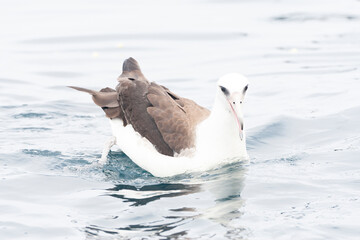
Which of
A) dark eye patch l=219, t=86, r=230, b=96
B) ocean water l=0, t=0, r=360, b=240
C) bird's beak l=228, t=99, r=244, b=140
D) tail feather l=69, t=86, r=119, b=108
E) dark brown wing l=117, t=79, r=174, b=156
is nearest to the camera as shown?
ocean water l=0, t=0, r=360, b=240

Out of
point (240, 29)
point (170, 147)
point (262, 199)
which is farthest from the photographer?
point (240, 29)

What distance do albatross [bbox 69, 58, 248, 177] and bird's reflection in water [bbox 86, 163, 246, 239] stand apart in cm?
20

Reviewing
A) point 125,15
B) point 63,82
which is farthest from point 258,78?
point 125,15

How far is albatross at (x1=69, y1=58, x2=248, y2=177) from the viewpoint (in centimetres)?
943

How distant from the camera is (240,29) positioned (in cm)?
1984

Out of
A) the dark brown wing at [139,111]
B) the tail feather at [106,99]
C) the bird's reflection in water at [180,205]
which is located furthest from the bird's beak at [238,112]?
the tail feather at [106,99]

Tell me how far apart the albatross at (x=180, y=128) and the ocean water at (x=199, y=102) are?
170 millimetres

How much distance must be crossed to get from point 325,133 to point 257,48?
6.47 m

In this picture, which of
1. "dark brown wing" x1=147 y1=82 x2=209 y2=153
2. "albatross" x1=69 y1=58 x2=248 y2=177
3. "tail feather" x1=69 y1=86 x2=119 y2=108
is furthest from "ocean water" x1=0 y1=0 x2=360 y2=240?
"tail feather" x1=69 y1=86 x2=119 y2=108

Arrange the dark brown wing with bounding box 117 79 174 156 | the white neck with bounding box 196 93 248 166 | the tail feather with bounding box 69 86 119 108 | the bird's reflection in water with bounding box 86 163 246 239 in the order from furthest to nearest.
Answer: the tail feather with bounding box 69 86 119 108 → the dark brown wing with bounding box 117 79 174 156 → the white neck with bounding box 196 93 248 166 → the bird's reflection in water with bounding box 86 163 246 239

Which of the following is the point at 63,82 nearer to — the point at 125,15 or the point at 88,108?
the point at 88,108

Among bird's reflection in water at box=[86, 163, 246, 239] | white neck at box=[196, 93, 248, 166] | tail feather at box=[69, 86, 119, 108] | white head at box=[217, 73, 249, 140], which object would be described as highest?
white head at box=[217, 73, 249, 140]

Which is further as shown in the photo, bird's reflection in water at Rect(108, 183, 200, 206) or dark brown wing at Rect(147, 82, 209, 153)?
dark brown wing at Rect(147, 82, 209, 153)

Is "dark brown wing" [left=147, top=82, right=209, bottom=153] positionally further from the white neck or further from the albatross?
the white neck
